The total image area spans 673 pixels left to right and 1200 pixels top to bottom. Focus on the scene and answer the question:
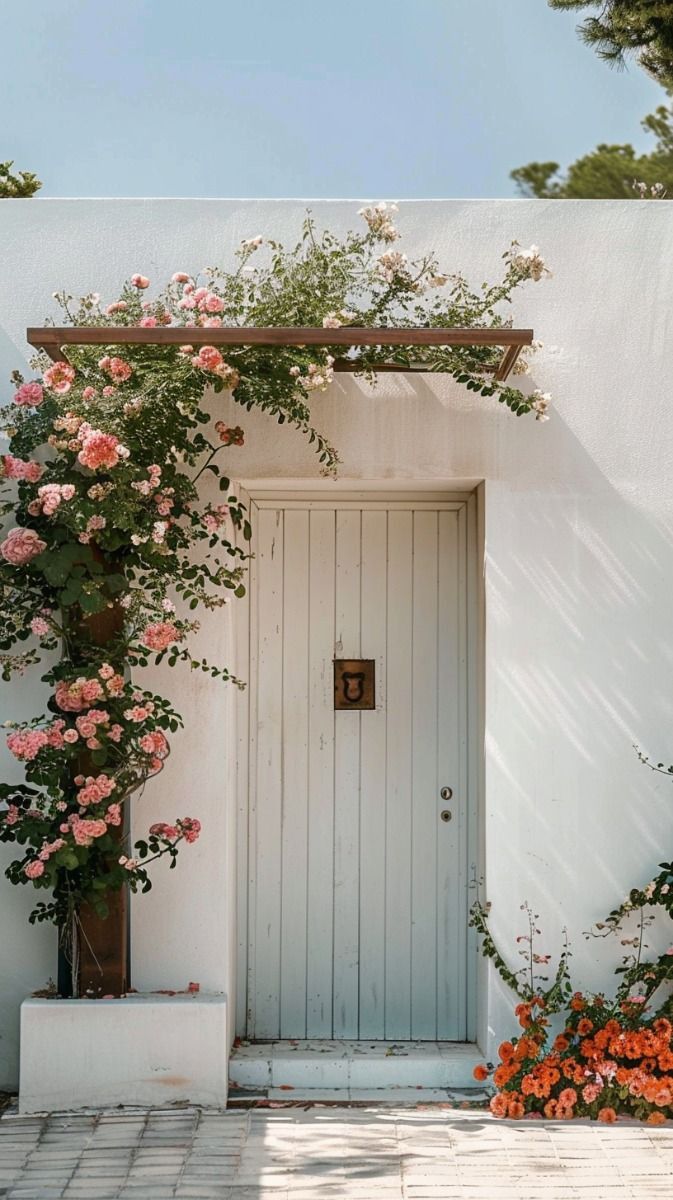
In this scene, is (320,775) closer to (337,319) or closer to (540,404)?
(540,404)

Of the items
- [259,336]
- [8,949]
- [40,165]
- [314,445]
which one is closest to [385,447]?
[314,445]

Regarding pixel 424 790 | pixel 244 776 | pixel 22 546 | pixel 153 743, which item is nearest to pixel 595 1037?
pixel 424 790

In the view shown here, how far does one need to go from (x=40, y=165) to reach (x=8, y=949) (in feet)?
47.0

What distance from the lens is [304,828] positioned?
21.4ft

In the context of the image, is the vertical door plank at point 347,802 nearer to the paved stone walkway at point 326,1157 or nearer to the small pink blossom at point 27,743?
the paved stone walkway at point 326,1157

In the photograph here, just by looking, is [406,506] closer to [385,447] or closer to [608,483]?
[385,447]

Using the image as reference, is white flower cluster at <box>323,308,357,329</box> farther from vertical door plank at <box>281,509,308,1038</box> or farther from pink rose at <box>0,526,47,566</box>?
pink rose at <box>0,526,47,566</box>

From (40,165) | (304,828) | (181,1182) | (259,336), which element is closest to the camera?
(181,1182)

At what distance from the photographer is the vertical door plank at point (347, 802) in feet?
21.3

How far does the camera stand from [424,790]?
654 centimetres

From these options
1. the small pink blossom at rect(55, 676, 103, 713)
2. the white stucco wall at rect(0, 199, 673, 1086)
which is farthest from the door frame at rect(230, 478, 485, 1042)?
the small pink blossom at rect(55, 676, 103, 713)

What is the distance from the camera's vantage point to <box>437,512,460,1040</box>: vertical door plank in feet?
21.3

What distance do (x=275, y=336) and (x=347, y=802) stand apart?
2.37 meters

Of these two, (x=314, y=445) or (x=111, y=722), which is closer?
(x=111, y=722)
